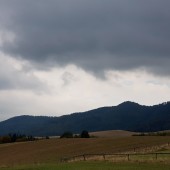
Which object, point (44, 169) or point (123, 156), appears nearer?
point (44, 169)

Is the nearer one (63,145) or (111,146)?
(111,146)

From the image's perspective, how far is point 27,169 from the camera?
41469 millimetres

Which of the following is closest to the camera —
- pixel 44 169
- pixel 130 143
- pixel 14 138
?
pixel 44 169

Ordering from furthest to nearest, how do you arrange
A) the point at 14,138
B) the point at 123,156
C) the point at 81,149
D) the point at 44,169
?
the point at 14,138
the point at 81,149
the point at 123,156
the point at 44,169

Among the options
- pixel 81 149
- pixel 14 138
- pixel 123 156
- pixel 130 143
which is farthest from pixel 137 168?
pixel 14 138

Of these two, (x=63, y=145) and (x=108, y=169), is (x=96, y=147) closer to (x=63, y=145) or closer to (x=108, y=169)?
(x=63, y=145)

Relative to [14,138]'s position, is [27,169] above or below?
below

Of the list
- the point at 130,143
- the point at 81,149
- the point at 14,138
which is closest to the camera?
the point at 81,149

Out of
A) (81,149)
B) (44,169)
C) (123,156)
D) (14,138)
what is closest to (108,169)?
(44,169)

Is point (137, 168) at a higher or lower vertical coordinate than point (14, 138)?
lower

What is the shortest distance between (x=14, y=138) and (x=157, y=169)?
13536 centimetres

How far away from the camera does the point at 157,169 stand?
37.2m

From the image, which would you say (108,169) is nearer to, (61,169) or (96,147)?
(61,169)

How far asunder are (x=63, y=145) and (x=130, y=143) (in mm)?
15726
